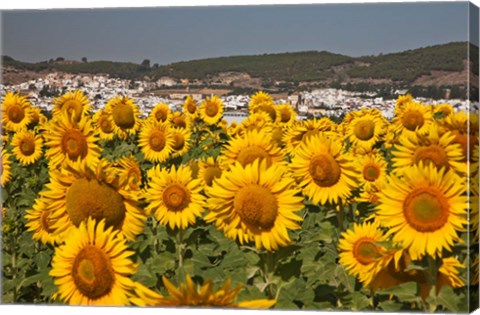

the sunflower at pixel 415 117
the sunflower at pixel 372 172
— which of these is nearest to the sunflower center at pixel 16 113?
the sunflower at pixel 372 172

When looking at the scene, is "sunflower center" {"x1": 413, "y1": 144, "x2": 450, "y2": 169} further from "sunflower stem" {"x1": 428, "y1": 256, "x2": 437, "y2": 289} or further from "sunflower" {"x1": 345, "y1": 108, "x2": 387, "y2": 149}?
"sunflower" {"x1": 345, "y1": 108, "x2": 387, "y2": 149}

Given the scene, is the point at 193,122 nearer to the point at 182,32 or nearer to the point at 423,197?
the point at 182,32

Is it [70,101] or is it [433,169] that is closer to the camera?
[433,169]

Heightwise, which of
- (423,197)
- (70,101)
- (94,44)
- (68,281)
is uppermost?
(94,44)

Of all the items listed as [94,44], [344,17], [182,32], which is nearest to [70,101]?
[94,44]

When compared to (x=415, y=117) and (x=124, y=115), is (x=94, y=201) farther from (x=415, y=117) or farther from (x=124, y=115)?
(x=124, y=115)

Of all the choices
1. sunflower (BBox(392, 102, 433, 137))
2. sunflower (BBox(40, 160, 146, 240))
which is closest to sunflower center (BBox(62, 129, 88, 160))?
sunflower (BBox(40, 160, 146, 240))

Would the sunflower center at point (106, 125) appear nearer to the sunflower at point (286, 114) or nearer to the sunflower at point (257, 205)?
the sunflower at point (286, 114)

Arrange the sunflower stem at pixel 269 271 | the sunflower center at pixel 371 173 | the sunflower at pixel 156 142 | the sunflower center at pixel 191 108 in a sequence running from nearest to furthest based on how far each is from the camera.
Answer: the sunflower stem at pixel 269 271 < the sunflower center at pixel 371 173 < the sunflower center at pixel 191 108 < the sunflower at pixel 156 142
